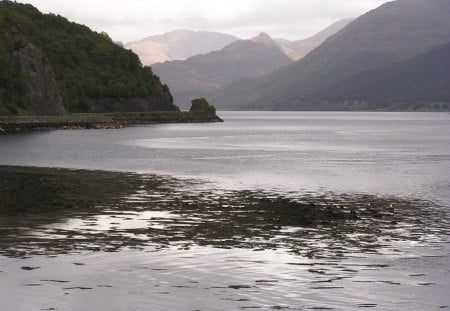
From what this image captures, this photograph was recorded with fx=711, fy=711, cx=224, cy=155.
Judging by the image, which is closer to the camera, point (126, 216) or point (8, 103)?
point (126, 216)

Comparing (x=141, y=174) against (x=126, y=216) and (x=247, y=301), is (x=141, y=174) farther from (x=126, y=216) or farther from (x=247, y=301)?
(x=247, y=301)

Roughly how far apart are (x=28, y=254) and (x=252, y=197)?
76.4 ft

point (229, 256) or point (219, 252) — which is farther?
point (219, 252)

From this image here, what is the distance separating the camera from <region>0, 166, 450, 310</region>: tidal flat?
813 inches

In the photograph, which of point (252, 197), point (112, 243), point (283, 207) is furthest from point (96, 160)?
point (112, 243)

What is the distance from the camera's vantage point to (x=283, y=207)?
4203cm

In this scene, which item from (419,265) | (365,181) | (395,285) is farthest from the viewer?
(365,181)

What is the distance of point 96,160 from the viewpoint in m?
86.4

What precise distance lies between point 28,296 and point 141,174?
1847 inches

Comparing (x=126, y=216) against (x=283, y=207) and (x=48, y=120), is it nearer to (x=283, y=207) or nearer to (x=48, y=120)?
(x=283, y=207)

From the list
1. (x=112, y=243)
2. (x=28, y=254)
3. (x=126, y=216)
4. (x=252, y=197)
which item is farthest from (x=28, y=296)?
(x=252, y=197)

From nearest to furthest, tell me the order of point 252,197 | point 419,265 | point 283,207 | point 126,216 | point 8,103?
1. point 419,265
2. point 126,216
3. point 283,207
4. point 252,197
5. point 8,103

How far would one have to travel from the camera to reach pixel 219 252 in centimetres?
2733

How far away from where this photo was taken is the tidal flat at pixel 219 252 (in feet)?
67.8
